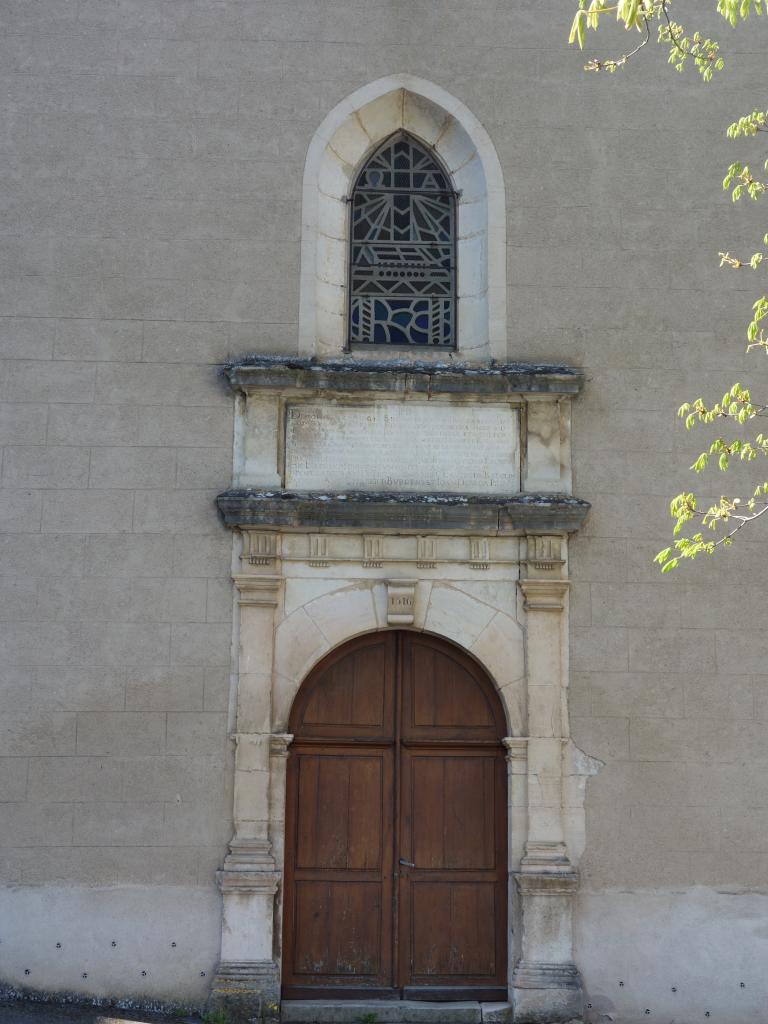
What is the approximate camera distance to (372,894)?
8.24 meters

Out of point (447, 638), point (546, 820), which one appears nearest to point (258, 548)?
point (447, 638)

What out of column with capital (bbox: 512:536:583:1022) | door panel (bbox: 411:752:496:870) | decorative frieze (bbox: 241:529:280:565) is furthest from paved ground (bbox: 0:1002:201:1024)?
decorative frieze (bbox: 241:529:280:565)

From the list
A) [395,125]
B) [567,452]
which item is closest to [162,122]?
[395,125]

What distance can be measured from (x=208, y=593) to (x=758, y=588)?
3.66 metres

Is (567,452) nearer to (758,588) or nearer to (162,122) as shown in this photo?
(758,588)

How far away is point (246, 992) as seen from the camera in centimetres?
779

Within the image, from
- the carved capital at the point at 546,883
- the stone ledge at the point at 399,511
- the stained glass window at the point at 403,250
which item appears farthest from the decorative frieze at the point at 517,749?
the stained glass window at the point at 403,250

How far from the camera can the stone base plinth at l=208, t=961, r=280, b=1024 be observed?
25.5 feet

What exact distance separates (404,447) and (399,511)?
1.64ft

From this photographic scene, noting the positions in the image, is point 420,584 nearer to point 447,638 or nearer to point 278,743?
point 447,638

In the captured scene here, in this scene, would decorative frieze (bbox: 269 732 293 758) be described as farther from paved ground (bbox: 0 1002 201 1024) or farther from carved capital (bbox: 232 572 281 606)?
paved ground (bbox: 0 1002 201 1024)

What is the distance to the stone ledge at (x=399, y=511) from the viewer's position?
826 cm

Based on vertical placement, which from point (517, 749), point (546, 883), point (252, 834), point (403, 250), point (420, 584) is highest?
point (403, 250)

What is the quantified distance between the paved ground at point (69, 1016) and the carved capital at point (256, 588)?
8.48 ft
